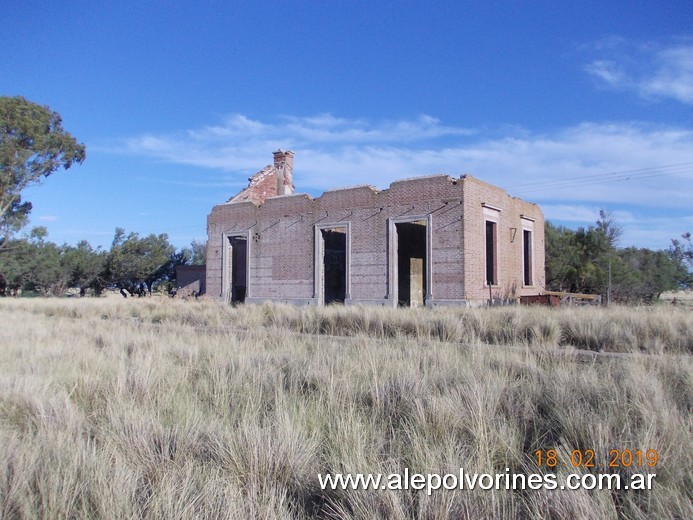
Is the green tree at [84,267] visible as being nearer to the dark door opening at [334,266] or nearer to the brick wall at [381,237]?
the brick wall at [381,237]

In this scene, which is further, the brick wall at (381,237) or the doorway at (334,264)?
the doorway at (334,264)

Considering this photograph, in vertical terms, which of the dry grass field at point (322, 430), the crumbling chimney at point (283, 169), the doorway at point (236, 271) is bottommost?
the dry grass field at point (322, 430)

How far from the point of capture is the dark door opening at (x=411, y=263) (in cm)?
2573

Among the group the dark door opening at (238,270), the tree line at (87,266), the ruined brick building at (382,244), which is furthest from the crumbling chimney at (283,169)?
the tree line at (87,266)

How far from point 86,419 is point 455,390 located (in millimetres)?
3346

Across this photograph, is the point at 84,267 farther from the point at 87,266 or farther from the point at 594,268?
the point at 594,268

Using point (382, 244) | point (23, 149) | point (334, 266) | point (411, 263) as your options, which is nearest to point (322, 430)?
point (382, 244)

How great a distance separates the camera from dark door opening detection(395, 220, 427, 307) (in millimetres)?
25734

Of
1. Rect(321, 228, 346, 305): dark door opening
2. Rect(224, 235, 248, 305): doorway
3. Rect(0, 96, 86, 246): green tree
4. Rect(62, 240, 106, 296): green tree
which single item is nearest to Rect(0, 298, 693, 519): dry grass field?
Rect(321, 228, 346, 305): dark door opening

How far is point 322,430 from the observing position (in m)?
4.00

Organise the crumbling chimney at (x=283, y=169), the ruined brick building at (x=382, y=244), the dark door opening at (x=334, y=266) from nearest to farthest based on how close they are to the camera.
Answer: the ruined brick building at (x=382, y=244)
the dark door opening at (x=334, y=266)
the crumbling chimney at (x=283, y=169)

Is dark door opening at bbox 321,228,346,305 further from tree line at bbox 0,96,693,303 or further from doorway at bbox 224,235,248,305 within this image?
tree line at bbox 0,96,693,303

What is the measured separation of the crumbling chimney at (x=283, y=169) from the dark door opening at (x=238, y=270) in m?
4.32

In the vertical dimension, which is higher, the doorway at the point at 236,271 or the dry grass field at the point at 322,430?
the doorway at the point at 236,271
